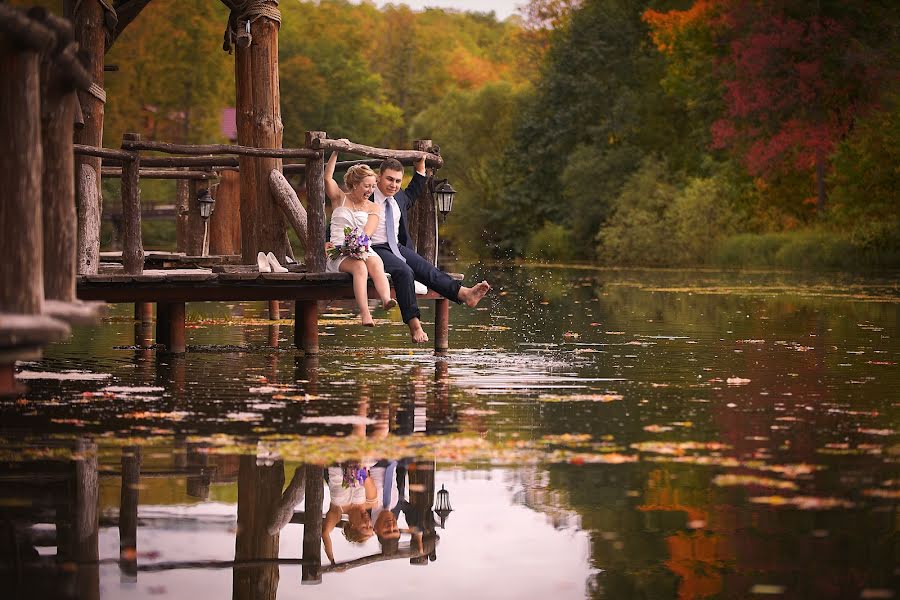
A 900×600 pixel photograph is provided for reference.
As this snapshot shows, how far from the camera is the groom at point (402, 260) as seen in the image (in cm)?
1480

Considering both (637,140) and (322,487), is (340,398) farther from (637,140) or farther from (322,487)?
(637,140)

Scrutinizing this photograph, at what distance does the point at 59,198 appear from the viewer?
309 inches

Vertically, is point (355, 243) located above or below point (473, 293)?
above

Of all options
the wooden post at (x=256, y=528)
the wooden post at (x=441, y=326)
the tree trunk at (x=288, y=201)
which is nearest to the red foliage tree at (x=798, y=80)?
the wooden post at (x=441, y=326)

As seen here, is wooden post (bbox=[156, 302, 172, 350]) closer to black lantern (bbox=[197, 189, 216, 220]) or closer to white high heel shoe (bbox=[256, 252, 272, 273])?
white high heel shoe (bbox=[256, 252, 272, 273])

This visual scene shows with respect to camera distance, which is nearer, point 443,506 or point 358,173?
point 443,506

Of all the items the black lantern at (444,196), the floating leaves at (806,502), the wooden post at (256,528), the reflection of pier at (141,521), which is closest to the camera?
the wooden post at (256,528)

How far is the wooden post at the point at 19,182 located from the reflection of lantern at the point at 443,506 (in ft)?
6.15

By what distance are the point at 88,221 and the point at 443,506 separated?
826cm

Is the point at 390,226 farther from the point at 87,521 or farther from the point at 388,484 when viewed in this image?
the point at 87,521

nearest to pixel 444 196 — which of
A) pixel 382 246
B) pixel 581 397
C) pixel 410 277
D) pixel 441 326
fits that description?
pixel 441 326

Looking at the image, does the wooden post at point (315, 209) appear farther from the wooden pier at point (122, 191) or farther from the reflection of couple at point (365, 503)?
the reflection of couple at point (365, 503)

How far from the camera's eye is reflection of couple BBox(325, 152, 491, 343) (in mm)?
14633

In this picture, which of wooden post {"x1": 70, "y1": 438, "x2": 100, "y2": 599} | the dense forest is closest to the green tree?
the dense forest
